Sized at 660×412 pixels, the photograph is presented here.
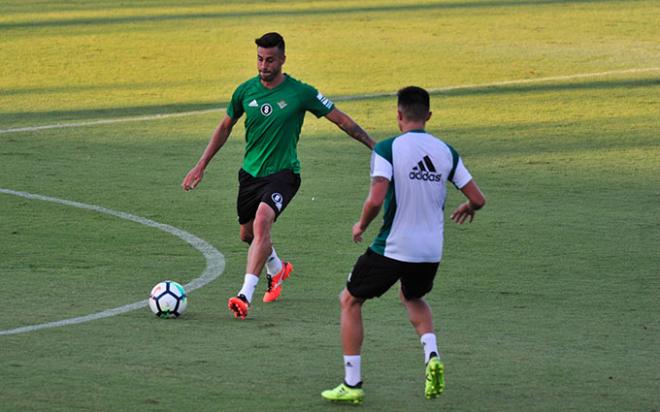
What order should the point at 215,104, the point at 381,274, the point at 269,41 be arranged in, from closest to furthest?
the point at 381,274 → the point at 269,41 → the point at 215,104

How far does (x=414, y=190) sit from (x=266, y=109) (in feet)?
9.79

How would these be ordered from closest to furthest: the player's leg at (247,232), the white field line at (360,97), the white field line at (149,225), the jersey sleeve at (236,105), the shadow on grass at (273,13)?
the white field line at (149,225) → the jersey sleeve at (236,105) → the player's leg at (247,232) → the white field line at (360,97) → the shadow on grass at (273,13)

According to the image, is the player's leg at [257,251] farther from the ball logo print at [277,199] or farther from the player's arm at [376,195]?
the player's arm at [376,195]

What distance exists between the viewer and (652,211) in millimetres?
14703

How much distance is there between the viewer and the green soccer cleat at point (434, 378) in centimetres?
809

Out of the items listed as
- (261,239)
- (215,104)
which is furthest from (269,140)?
(215,104)

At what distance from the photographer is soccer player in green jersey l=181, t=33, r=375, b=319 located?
10.8 m

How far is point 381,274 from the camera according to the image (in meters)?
8.28

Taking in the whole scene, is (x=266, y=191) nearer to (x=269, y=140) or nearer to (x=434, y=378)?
(x=269, y=140)

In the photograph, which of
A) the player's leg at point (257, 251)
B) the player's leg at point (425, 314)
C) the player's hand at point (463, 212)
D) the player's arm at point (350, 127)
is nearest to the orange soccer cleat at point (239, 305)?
the player's leg at point (257, 251)

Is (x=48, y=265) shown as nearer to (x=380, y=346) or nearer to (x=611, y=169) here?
(x=380, y=346)

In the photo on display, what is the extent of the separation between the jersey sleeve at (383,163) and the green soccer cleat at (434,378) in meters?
1.06

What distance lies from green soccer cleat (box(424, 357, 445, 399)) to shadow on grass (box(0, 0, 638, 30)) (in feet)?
76.1

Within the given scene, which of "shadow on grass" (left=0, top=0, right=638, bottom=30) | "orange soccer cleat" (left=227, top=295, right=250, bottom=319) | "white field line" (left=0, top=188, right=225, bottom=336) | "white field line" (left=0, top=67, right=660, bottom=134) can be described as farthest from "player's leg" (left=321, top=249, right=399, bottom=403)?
"shadow on grass" (left=0, top=0, right=638, bottom=30)
